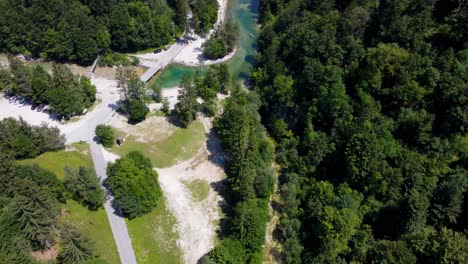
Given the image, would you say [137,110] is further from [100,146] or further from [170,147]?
[170,147]

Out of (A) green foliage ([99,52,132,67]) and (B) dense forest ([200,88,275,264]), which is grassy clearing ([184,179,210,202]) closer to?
(B) dense forest ([200,88,275,264])

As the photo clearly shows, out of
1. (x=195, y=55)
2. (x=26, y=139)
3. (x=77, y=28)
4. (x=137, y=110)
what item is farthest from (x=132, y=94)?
(x=77, y=28)

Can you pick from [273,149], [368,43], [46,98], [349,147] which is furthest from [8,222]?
[368,43]

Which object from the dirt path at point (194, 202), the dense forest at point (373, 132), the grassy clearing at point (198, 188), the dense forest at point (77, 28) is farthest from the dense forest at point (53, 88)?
the dense forest at point (373, 132)

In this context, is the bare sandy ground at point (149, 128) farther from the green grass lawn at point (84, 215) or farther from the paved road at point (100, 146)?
the green grass lawn at point (84, 215)

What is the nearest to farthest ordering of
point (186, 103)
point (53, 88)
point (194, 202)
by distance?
point (194, 202), point (186, 103), point (53, 88)

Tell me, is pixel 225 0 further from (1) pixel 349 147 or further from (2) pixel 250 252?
(2) pixel 250 252

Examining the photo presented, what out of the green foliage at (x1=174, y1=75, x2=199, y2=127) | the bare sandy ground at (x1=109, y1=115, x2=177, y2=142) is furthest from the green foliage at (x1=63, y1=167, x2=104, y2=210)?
the green foliage at (x1=174, y1=75, x2=199, y2=127)
